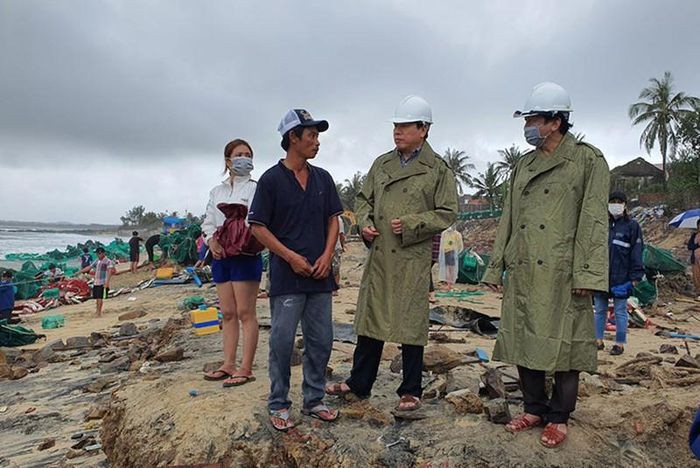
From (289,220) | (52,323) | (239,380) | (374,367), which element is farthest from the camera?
(52,323)

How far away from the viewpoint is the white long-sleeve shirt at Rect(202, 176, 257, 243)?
4.00 m

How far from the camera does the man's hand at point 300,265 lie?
10.4 ft

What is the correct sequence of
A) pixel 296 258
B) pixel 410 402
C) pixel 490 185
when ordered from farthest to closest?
pixel 490 185 → pixel 410 402 → pixel 296 258

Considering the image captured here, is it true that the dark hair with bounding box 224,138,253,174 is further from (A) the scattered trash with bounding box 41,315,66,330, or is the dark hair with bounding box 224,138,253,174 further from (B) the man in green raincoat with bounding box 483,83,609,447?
(A) the scattered trash with bounding box 41,315,66,330

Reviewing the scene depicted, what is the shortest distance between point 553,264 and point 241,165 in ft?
7.65

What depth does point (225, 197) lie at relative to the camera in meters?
4.05

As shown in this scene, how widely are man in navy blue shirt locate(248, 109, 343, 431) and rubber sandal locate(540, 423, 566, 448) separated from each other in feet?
3.97

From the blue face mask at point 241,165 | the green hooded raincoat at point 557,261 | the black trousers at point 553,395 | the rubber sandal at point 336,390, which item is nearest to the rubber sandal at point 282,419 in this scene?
the rubber sandal at point 336,390

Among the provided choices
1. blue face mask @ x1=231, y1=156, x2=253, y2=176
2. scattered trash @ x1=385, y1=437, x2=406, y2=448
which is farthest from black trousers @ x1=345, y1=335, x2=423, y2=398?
blue face mask @ x1=231, y1=156, x2=253, y2=176

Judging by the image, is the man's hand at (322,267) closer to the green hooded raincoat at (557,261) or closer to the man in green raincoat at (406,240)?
the man in green raincoat at (406,240)

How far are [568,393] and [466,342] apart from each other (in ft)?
11.5

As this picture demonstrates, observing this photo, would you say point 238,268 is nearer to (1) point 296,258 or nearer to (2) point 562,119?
(1) point 296,258

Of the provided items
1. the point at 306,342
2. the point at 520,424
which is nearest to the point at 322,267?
the point at 306,342

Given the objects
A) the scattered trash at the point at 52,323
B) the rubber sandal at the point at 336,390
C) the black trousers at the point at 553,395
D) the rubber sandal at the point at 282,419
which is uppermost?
the black trousers at the point at 553,395
